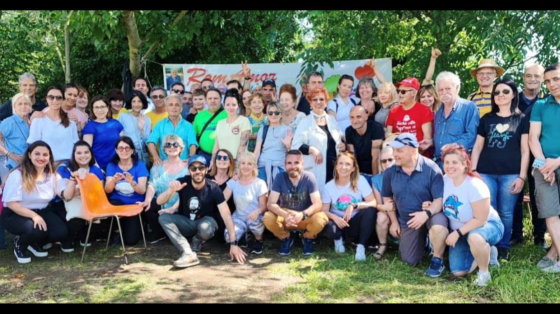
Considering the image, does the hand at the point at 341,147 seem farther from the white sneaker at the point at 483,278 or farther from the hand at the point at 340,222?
the white sneaker at the point at 483,278

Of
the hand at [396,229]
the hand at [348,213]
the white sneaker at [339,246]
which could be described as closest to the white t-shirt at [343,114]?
the hand at [348,213]

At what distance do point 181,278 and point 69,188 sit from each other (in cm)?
181

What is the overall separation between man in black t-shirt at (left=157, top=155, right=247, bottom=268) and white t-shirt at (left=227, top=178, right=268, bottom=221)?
235 mm

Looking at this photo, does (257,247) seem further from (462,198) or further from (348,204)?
(462,198)

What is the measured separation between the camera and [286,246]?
563 centimetres

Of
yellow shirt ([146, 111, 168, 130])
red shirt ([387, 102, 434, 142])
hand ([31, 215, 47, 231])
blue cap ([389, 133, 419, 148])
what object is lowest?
hand ([31, 215, 47, 231])

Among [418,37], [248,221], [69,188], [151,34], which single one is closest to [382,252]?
[248,221]

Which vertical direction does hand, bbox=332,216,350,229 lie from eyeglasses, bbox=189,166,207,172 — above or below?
below

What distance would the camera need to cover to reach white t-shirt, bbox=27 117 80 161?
19.3 feet

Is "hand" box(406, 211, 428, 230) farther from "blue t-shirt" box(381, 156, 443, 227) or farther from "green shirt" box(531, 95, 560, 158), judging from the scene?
"green shirt" box(531, 95, 560, 158)

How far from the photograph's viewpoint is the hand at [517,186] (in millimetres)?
5090

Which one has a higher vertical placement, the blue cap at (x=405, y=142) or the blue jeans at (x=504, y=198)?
the blue cap at (x=405, y=142)

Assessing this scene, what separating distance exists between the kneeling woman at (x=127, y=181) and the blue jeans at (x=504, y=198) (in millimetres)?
3796

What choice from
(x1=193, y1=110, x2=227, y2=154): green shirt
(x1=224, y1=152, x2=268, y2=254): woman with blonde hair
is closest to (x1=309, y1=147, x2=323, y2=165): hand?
(x1=224, y1=152, x2=268, y2=254): woman with blonde hair
